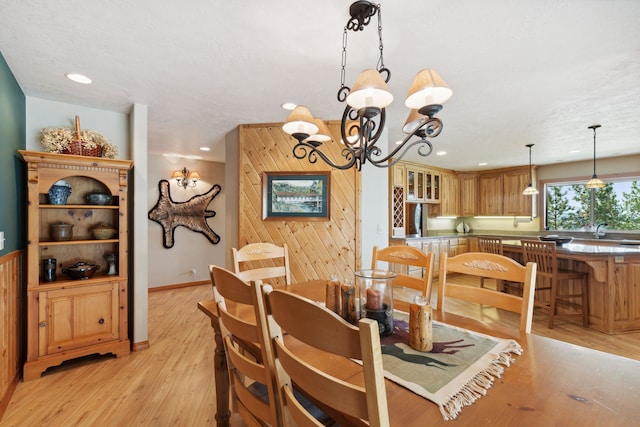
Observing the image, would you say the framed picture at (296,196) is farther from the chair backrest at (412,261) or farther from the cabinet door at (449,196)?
the cabinet door at (449,196)

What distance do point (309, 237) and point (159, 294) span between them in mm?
3014

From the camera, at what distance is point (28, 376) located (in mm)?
2271

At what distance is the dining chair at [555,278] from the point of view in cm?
325

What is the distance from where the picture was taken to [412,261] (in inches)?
73.8

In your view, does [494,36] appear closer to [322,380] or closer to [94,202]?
[322,380]

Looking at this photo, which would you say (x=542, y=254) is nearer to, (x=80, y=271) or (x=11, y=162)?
(x=80, y=271)

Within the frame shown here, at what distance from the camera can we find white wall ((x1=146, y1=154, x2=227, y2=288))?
4.87m

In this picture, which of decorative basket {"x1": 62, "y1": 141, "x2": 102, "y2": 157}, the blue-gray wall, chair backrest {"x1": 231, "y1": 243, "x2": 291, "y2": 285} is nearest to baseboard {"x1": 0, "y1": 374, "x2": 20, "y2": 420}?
the blue-gray wall

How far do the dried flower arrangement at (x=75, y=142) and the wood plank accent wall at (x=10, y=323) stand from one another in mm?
937

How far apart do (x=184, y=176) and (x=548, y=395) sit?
5.35 m

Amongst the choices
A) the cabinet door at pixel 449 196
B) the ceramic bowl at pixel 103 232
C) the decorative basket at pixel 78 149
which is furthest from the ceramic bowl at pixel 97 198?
the cabinet door at pixel 449 196

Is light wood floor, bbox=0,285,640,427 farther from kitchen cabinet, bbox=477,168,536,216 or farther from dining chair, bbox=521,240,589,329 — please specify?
kitchen cabinet, bbox=477,168,536,216

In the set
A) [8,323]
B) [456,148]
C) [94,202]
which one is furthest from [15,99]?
[456,148]

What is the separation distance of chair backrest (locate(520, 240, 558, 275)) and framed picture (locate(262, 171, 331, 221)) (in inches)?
99.4
